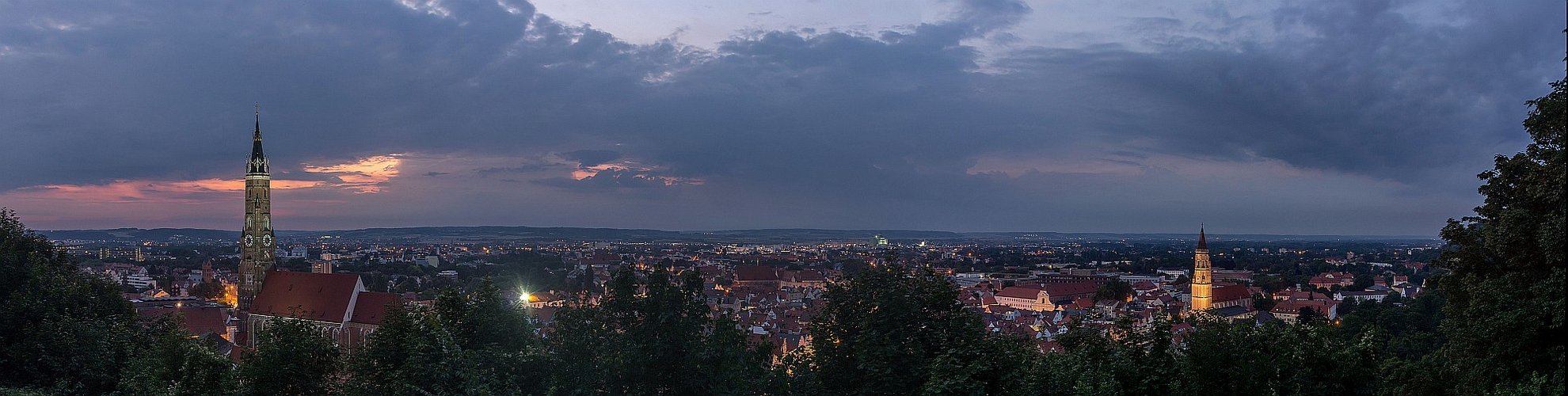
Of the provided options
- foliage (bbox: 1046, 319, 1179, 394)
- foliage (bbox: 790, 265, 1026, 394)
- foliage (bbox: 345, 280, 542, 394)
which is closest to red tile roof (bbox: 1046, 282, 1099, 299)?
foliage (bbox: 1046, 319, 1179, 394)

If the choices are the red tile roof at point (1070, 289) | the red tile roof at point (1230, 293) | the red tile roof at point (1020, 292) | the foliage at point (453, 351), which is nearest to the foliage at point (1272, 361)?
the foliage at point (453, 351)

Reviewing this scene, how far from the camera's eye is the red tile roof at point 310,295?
173 ft

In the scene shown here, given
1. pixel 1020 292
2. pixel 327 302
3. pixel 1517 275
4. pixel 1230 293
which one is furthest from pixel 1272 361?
pixel 1020 292

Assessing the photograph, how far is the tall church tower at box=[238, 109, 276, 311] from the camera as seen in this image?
61562mm

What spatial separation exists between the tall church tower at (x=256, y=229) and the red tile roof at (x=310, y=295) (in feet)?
24.6

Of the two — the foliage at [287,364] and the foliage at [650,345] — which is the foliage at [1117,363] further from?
the foliage at [287,364]

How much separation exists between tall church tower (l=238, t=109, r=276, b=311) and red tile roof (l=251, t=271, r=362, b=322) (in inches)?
295

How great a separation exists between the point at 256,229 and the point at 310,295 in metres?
11.8

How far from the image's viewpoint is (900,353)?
690 inches

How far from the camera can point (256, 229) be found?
203ft

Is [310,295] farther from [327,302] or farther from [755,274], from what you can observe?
[755,274]

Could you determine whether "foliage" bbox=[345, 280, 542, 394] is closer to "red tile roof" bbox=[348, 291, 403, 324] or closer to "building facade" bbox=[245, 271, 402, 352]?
"red tile roof" bbox=[348, 291, 403, 324]

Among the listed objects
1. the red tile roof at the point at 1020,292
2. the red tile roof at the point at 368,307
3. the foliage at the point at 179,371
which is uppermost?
the foliage at the point at 179,371

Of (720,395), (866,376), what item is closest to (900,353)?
(866,376)
